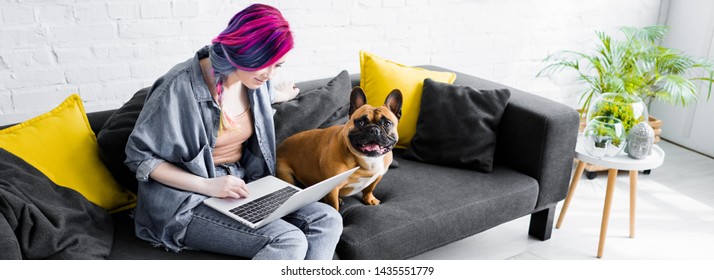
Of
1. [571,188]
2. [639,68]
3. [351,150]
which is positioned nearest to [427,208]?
[351,150]

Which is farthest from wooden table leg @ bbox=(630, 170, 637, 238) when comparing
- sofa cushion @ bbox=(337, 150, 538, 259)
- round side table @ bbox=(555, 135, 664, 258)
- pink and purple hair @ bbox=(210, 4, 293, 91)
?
pink and purple hair @ bbox=(210, 4, 293, 91)

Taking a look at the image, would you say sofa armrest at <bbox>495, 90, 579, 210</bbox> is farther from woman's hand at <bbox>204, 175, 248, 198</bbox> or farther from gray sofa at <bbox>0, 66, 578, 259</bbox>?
→ woman's hand at <bbox>204, 175, 248, 198</bbox>

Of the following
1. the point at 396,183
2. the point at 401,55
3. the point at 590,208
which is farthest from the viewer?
the point at 401,55

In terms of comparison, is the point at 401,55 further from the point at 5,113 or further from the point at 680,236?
the point at 5,113

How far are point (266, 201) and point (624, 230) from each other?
1.71m

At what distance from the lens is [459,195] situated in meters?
2.25

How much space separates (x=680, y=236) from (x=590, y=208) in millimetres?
392

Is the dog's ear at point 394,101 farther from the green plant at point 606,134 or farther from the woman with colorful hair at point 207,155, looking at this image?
the green plant at point 606,134

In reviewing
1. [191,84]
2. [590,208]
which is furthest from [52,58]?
[590,208]

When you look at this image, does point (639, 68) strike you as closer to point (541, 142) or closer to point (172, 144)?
point (541, 142)

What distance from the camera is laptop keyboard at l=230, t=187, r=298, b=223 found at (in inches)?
69.9

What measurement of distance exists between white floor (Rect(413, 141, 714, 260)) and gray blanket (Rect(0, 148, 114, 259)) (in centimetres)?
121

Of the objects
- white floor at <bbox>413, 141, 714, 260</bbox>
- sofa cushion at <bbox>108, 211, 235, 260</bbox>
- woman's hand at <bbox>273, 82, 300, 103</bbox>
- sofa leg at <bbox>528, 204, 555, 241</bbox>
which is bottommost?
white floor at <bbox>413, 141, 714, 260</bbox>

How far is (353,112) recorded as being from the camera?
207 cm
